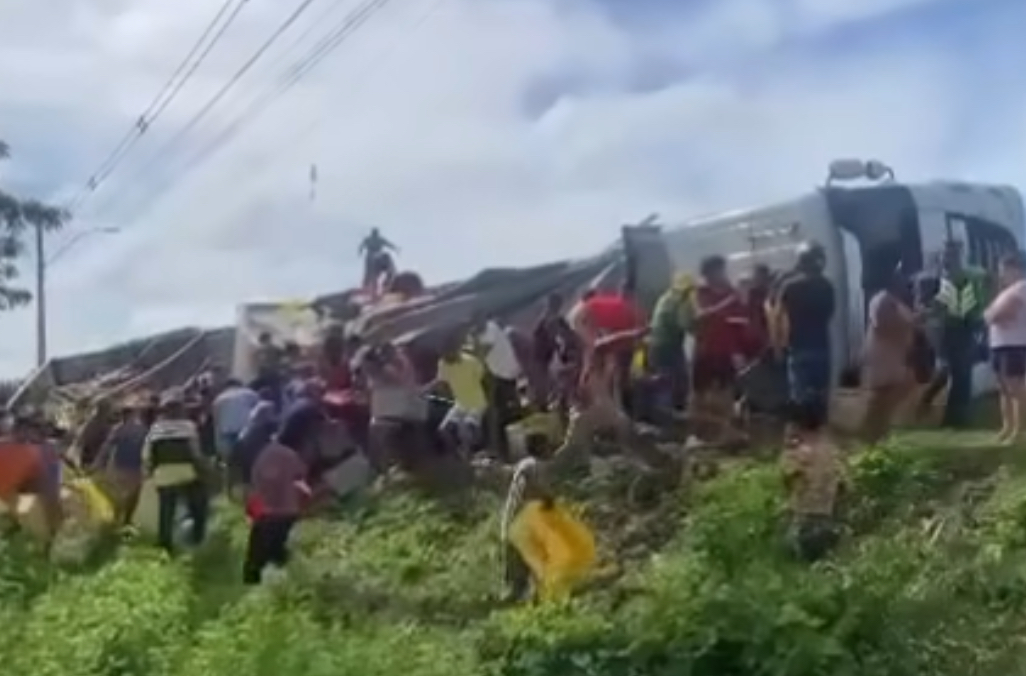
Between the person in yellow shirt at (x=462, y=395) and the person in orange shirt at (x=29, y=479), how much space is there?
2.76m

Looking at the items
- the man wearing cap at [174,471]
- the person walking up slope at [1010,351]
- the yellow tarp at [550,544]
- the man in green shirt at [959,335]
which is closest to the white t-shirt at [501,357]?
the man wearing cap at [174,471]

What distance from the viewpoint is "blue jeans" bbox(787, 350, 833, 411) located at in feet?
37.0

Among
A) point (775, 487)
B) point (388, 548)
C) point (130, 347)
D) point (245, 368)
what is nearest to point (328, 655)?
point (775, 487)

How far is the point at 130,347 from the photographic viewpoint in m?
19.3

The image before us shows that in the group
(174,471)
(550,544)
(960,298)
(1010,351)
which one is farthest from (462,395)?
(1010,351)

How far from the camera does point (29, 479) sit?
1394 cm

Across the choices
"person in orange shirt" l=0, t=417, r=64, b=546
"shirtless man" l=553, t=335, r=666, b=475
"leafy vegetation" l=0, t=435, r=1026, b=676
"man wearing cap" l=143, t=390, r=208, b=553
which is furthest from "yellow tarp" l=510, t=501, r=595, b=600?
"person in orange shirt" l=0, t=417, r=64, b=546

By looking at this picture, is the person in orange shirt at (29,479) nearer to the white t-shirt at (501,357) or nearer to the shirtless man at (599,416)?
the white t-shirt at (501,357)

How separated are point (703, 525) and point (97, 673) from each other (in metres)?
2.67

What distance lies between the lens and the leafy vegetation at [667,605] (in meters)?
8.98

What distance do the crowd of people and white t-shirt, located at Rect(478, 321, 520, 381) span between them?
0.04ft

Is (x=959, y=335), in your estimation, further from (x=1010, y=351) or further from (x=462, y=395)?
(x=462, y=395)

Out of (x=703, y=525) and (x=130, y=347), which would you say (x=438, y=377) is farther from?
(x=130, y=347)

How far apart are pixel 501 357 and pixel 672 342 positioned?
1.40 metres
